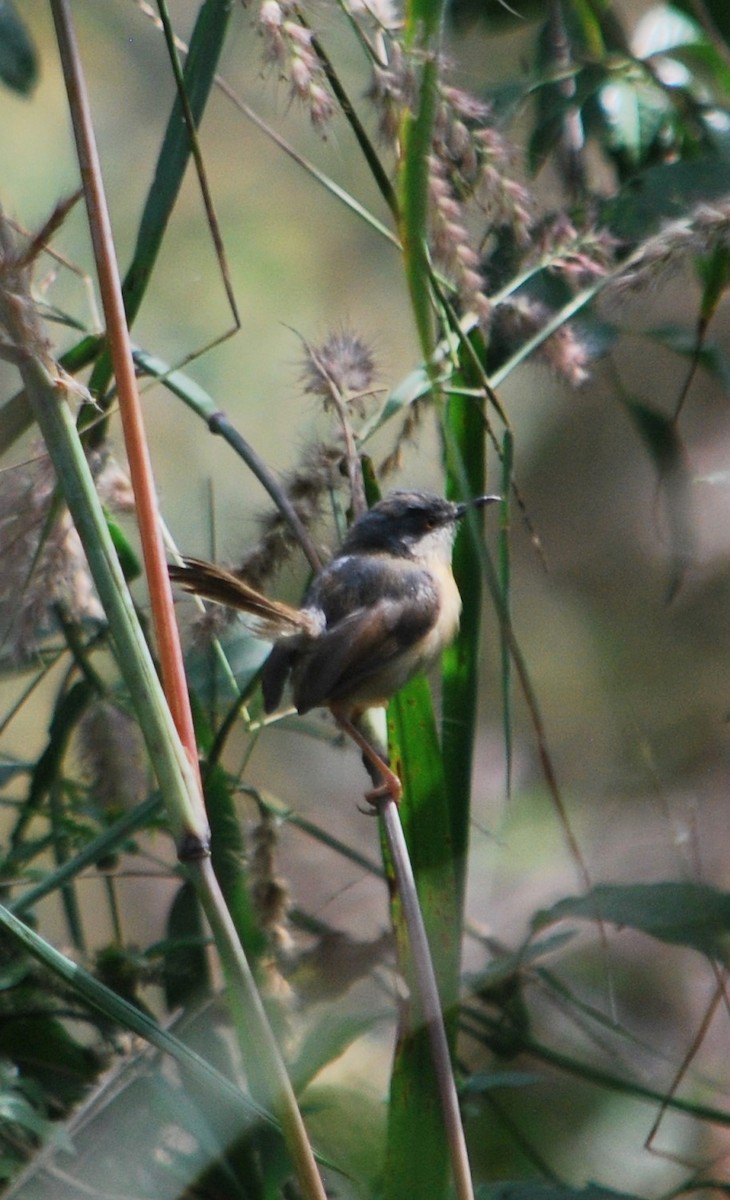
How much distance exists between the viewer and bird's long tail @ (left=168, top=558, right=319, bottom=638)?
149 centimetres

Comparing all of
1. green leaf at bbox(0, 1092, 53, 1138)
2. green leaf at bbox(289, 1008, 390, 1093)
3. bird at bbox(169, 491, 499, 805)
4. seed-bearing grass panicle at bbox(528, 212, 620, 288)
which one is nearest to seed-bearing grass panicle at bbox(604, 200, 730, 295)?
seed-bearing grass panicle at bbox(528, 212, 620, 288)

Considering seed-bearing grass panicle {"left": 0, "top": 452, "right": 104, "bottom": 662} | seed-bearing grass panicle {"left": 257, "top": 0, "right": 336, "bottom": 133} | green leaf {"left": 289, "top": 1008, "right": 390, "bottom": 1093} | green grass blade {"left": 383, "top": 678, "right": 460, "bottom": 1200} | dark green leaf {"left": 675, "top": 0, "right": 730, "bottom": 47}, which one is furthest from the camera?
dark green leaf {"left": 675, "top": 0, "right": 730, "bottom": 47}

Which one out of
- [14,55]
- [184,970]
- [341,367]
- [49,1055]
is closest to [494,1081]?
[184,970]

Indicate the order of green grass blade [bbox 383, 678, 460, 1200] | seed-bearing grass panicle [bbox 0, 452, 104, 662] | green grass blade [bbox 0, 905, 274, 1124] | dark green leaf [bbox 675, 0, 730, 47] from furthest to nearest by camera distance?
dark green leaf [bbox 675, 0, 730, 47]
seed-bearing grass panicle [bbox 0, 452, 104, 662]
green grass blade [bbox 383, 678, 460, 1200]
green grass blade [bbox 0, 905, 274, 1124]

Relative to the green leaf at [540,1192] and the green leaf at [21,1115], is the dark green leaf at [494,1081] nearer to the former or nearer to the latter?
the green leaf at [540,1192]

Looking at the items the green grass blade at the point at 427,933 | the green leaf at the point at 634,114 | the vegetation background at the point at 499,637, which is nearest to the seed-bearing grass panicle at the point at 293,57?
the vegetation background at the point at 499,637

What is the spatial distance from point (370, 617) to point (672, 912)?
2.51 ft

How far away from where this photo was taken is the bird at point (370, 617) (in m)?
1.79

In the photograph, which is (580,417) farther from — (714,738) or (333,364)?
(333,364)

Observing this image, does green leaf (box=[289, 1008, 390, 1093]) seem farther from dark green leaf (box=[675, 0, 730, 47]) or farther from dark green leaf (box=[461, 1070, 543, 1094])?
dark green leaf (box=[675, 0, 730, 47])

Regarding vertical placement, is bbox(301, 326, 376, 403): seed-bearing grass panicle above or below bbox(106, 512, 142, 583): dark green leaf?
above

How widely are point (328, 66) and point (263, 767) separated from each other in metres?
2.49

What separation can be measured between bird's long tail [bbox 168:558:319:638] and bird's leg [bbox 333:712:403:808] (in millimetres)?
201

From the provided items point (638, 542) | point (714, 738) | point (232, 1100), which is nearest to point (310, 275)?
point (638, 542)
